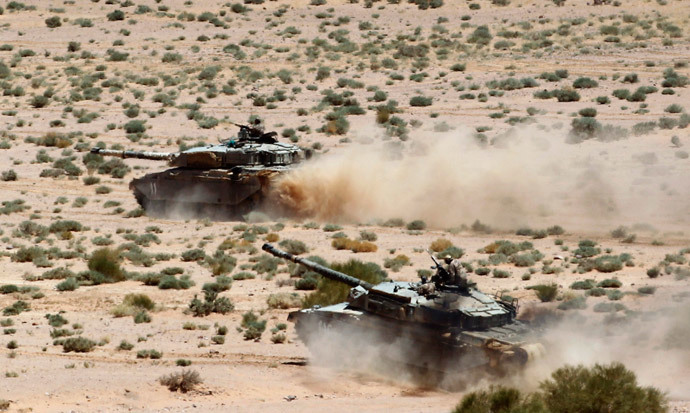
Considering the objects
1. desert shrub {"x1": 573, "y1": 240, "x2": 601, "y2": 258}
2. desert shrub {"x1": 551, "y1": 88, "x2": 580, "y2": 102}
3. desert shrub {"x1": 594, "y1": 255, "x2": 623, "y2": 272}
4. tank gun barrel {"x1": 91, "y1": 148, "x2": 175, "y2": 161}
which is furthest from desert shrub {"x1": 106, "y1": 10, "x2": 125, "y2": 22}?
desert shrub {"x1": 594, "y1": 255, "x2": 623, "y2": 272}

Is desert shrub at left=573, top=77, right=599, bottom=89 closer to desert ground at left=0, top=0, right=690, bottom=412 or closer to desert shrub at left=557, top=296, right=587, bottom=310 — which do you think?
desert ground at left=0, top=0, right=690, bottom=412

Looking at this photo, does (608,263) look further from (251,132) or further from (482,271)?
(251,132)

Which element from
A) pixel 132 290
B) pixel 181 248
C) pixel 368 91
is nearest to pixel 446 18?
pixel 368 91

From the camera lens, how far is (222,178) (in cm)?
3634

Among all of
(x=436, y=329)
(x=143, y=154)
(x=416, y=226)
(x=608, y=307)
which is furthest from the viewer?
(x=143, y=154)

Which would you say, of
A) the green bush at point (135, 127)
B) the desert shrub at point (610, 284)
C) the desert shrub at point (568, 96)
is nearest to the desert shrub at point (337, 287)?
the desert shrub at point (610, 284)

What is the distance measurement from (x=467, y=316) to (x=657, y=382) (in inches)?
138

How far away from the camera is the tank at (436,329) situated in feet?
62.1

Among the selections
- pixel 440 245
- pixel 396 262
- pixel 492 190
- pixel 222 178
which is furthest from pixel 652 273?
pixel 222 178

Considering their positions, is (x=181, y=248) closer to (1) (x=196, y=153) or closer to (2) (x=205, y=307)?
(1) (x=196, y=153)

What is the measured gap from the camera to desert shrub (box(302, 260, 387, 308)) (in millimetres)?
24984

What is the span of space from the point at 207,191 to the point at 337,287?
1230 centimetres

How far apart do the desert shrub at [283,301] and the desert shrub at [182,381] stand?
664cm

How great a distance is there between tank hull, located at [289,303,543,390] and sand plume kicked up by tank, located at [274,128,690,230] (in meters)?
14.8
